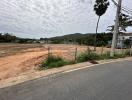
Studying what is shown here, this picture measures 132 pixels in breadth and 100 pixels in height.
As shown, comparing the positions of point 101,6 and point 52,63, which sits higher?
point 101,6

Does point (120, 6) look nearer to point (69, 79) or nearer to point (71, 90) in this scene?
point (69, 79)

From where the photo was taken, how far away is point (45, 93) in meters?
7.88

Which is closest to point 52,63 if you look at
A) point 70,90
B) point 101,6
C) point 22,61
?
point 70,90

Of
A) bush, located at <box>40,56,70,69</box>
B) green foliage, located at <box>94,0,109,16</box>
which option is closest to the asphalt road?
bush, located at <box>40,56,70,69</box>

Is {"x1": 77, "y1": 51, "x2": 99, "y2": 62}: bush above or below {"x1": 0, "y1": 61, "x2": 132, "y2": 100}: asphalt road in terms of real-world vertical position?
above

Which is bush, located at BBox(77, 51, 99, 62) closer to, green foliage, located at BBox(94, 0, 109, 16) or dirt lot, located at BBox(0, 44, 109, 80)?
dirt lot, located at BBox(0, 44, 109, 80)

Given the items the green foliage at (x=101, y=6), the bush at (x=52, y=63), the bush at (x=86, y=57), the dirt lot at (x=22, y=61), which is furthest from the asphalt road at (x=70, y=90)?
the green foliage at (x=101, y=6)

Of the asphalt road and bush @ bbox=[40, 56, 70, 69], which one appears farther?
bush @ bbox=[40, 56, 70, 69]

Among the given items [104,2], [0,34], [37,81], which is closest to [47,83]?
[37,81]

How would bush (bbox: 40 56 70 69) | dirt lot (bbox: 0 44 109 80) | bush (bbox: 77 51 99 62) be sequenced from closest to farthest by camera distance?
bush (bbox: 40 56 70 69)
dirt lot (bbox: 0 44 109 80)
bush (bbox: 77 51 99 62)

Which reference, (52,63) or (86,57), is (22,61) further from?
(52,63)

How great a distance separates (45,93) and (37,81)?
7.16 feet

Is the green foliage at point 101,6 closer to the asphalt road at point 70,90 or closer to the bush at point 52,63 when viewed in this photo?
the bush at point 52,63

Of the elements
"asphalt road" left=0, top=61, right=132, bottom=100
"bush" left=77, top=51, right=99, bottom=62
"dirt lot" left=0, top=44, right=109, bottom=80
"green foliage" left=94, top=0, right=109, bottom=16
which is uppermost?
"green foliage" left=94, top=0, right=109, bottom=16
